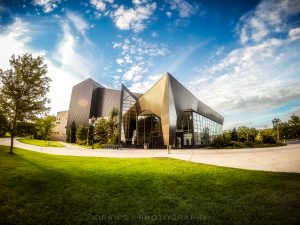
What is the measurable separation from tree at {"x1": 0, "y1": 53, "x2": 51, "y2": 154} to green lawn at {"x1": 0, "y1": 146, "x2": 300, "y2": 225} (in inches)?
381

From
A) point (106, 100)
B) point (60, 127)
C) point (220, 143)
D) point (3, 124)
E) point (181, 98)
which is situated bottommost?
point (220, 143)

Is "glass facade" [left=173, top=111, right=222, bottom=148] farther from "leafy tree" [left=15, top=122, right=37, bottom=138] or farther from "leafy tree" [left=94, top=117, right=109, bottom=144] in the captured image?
"leafy tree" [left=15, top=122, right=37, bottom=138]

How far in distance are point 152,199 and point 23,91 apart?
16174 millimetres

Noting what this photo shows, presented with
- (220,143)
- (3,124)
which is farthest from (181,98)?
(3,124)

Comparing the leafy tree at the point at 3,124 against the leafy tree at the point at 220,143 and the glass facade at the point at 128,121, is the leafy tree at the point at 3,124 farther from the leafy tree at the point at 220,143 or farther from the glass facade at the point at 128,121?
the leafy tree at the point at 220,143

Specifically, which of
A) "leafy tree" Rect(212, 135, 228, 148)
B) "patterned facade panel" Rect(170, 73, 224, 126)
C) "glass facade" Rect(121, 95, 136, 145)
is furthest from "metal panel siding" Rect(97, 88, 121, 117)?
"leafy tree" Rect(212, 135, 228, 148)

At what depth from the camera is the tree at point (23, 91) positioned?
15.3 m

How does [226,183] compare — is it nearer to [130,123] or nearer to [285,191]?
[285,191]

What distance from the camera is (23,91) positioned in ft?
51.9

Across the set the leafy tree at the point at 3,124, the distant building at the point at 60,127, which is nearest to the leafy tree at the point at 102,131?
the leafy tree at the point at 3,124

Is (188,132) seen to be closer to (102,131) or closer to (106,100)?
(102,131)

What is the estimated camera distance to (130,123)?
4288cm

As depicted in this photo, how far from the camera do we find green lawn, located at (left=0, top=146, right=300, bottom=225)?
4215mm

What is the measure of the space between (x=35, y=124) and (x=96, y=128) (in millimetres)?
29768
